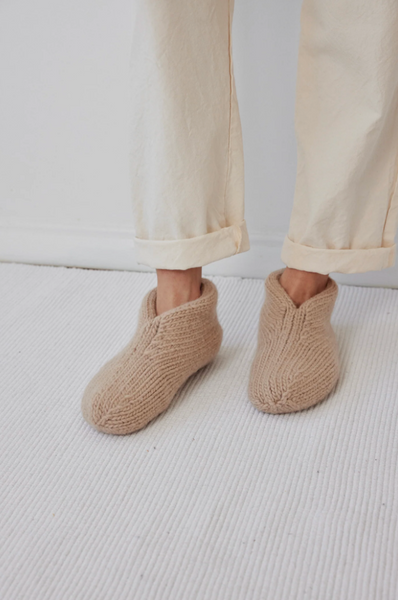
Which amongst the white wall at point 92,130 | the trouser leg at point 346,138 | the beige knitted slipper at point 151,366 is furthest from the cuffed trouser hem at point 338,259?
the white wall at point 92,130

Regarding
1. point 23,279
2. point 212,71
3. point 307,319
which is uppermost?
point 212,71

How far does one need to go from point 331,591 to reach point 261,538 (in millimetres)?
78

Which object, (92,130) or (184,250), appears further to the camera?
(92,130)

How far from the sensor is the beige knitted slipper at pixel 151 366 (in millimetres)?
665

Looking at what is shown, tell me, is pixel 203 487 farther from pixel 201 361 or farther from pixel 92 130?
pixel 92 130

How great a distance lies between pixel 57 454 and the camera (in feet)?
2.17

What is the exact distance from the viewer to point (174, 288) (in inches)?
28.8

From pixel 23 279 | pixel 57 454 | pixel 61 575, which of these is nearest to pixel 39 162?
pixel 23 279

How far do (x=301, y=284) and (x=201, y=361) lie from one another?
165 millimetres

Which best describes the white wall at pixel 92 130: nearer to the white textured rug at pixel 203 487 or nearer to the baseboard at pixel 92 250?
the baseboard at pixel 92 250

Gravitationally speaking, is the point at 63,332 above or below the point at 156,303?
below

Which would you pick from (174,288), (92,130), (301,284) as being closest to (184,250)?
(174,288)

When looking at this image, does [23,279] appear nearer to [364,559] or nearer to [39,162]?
[39,162]

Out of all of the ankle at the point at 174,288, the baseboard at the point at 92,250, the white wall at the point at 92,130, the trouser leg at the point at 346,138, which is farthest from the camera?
the baseboard at the point at 92,250
